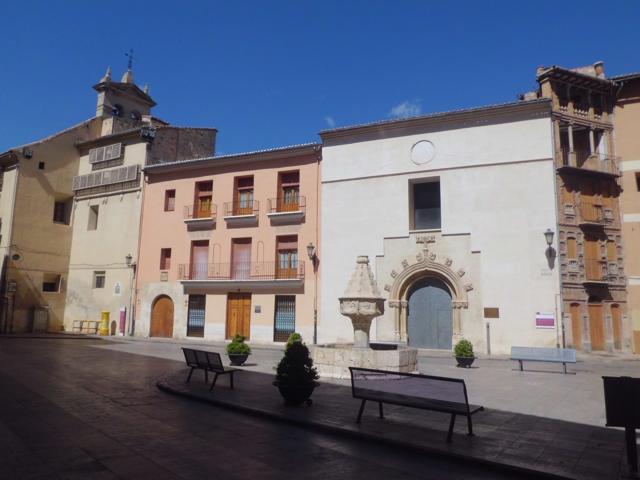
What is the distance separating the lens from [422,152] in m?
21.5

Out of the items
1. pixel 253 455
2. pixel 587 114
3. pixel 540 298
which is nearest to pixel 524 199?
pixel 540 298

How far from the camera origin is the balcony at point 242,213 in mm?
24859

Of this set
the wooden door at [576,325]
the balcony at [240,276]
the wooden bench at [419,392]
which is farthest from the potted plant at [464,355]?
the balcony at [240,276]

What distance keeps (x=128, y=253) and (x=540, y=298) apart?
2128cm

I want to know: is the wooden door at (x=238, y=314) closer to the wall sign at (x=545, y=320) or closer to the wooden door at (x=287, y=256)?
the wooden door at (x=287, y=256)

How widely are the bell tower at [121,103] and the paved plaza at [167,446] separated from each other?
25828mm

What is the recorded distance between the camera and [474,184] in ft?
66.6

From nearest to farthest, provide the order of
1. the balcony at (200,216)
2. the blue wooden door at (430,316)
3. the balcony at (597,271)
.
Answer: the balcony at (597,271) → the blue wooden door at (430,316) → the balcony at (200,216)

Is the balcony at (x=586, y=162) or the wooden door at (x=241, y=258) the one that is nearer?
the balcony at (x=586, y=162)

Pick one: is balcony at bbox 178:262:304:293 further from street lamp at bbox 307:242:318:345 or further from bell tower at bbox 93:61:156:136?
bell tower at bbox 93:61:156:136

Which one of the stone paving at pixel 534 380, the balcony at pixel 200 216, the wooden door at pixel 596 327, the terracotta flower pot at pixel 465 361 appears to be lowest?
the stone paving at pixel 534 380

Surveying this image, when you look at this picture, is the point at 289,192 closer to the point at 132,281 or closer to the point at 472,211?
the point at 472,211

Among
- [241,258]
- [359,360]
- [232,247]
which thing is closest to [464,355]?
[359,360]

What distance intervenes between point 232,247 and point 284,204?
11.8 ft
